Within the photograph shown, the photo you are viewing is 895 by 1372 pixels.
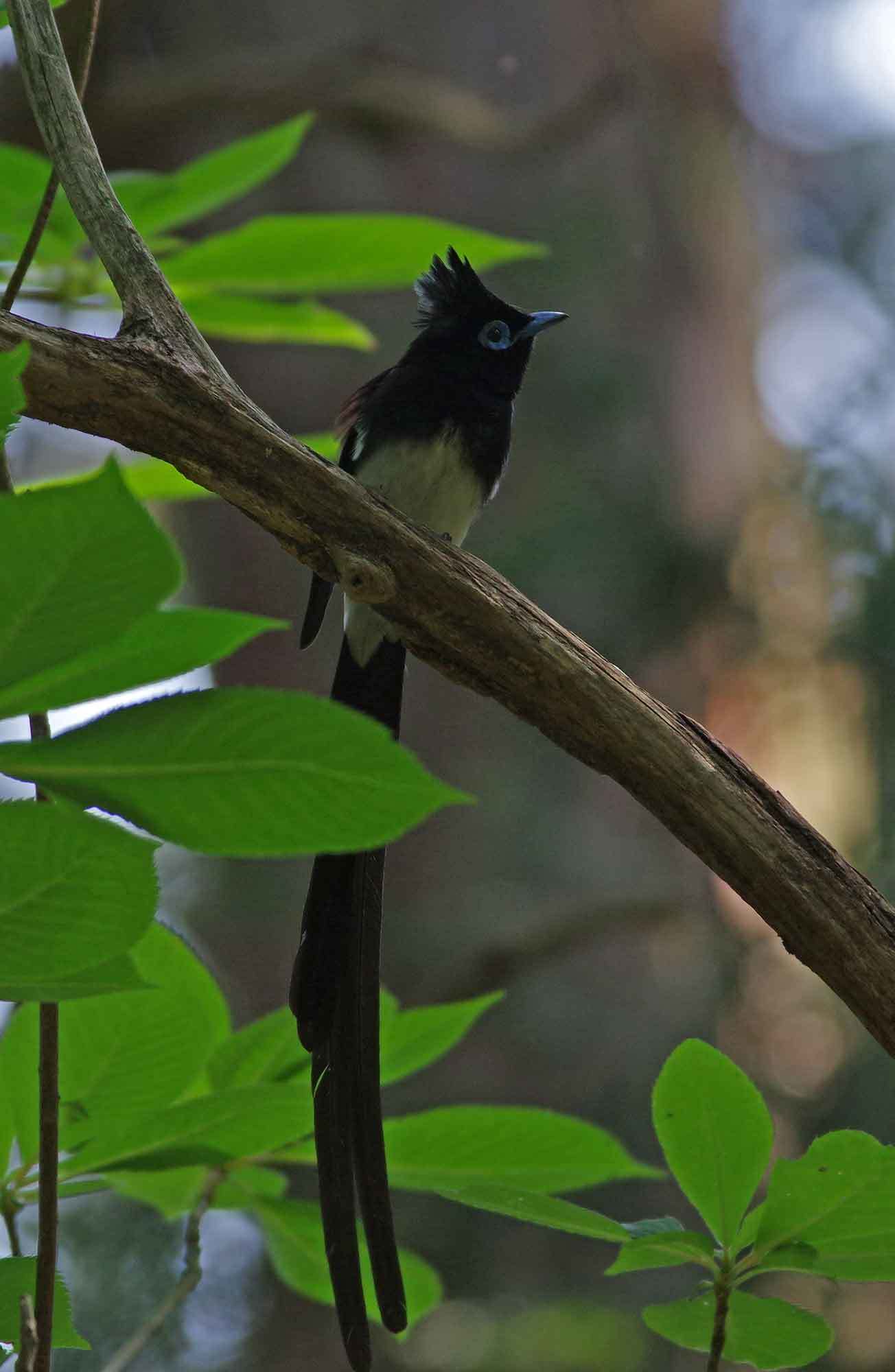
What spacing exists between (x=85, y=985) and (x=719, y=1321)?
0.40m

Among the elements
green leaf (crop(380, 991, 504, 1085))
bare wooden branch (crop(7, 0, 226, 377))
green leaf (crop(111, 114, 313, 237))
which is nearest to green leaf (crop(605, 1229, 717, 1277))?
green leaf (crop(380, 991, 504, 1085))

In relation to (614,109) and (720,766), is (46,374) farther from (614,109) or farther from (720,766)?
Result: (614,109)

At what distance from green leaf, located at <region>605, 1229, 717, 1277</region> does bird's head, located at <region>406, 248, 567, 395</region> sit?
1.69 meters

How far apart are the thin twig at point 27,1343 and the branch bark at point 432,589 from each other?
54 centimetres

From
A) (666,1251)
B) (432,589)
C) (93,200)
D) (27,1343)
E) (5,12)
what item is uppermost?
(5,12)

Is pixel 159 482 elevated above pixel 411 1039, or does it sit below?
above

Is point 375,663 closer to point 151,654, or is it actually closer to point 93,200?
point 93,200

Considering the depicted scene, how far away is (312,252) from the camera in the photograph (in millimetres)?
1103

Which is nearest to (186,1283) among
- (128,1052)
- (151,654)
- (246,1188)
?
(246,1188)

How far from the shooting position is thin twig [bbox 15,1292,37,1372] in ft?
1.75

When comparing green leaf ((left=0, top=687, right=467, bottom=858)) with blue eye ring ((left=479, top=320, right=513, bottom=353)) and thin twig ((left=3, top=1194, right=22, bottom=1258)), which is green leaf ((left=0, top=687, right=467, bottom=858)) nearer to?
thin twig ((left=3, top=1194, right=22, bottom=1258))

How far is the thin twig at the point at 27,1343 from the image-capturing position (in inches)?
21.0

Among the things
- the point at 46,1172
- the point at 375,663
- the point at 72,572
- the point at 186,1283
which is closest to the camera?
the point at 72,572

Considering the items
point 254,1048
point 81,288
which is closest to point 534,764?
point 81,288
